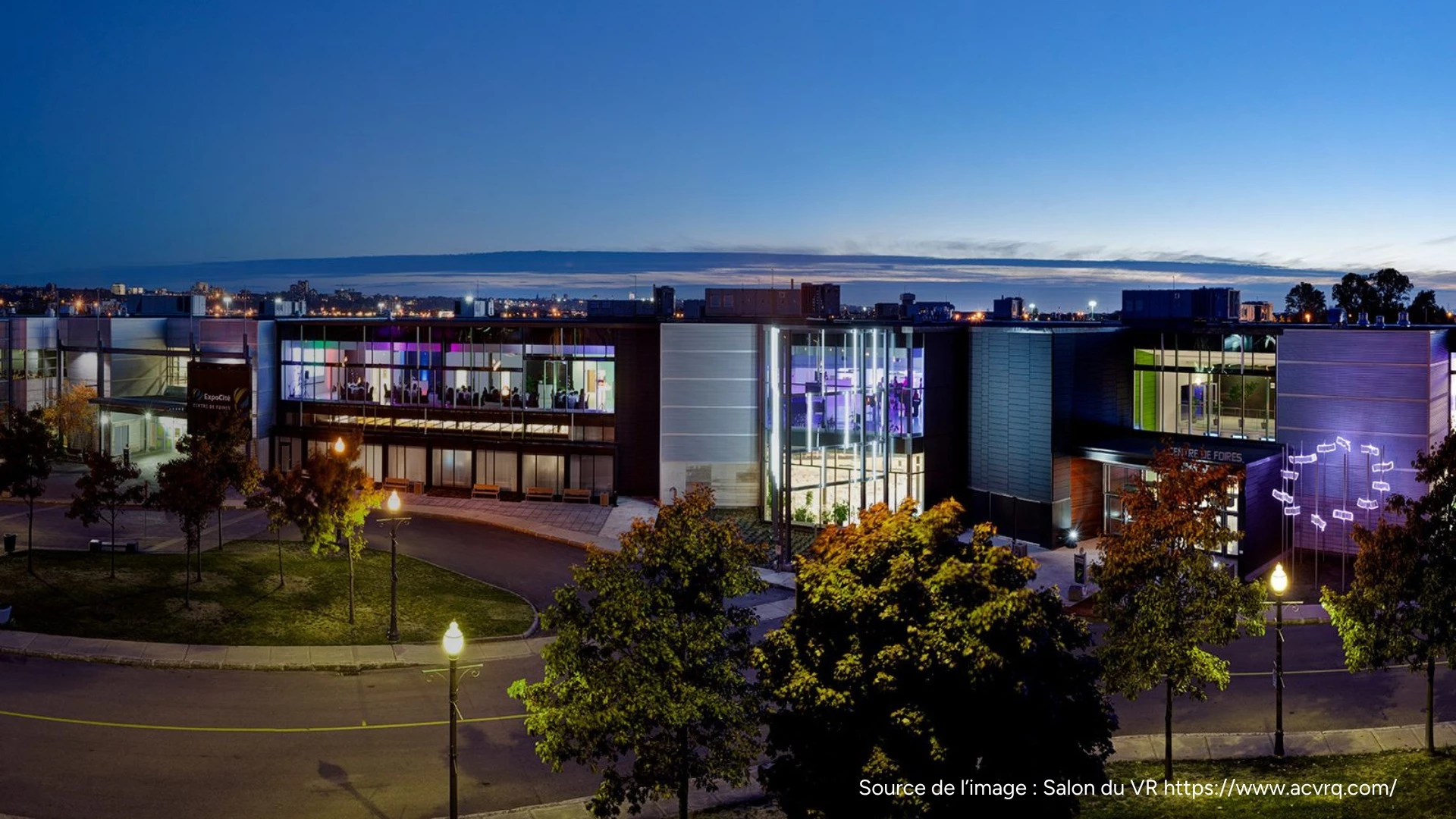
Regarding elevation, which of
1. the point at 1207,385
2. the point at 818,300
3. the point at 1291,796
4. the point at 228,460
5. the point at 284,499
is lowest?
the point at 1291,796

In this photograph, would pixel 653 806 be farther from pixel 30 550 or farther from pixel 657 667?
pixel 30 550

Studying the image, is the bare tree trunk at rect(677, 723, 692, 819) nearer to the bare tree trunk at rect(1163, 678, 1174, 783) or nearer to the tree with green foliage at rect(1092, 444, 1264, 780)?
the tree with green foliage at rect(1092, 444, 1264, 780)

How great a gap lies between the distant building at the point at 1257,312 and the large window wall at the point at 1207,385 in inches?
1371

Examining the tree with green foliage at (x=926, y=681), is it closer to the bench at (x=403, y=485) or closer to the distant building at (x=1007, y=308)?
the bench at (x=403, y=485)

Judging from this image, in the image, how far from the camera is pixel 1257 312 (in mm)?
87812

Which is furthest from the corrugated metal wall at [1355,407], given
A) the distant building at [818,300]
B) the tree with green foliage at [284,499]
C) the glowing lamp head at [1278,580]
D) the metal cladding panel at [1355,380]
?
the tree with green foliage at [284,499]

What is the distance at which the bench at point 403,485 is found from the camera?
2253 inches

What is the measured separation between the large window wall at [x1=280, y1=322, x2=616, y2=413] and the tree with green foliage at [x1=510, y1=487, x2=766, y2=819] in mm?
37297

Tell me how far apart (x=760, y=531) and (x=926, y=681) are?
32.5m

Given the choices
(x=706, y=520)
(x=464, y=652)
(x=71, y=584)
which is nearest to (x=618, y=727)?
(x=706, y=520)

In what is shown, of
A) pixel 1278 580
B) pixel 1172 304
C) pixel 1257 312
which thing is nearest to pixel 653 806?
pixel 1278 580

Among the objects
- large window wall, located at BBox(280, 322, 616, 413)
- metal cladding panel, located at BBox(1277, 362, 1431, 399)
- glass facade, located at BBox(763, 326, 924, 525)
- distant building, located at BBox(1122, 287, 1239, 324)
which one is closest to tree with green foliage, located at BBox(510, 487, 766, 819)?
glass facade, located at BBox(763, 326, 924, 525)

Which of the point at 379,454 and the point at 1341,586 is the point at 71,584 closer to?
the point at 379,454

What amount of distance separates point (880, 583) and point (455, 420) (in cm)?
4516
